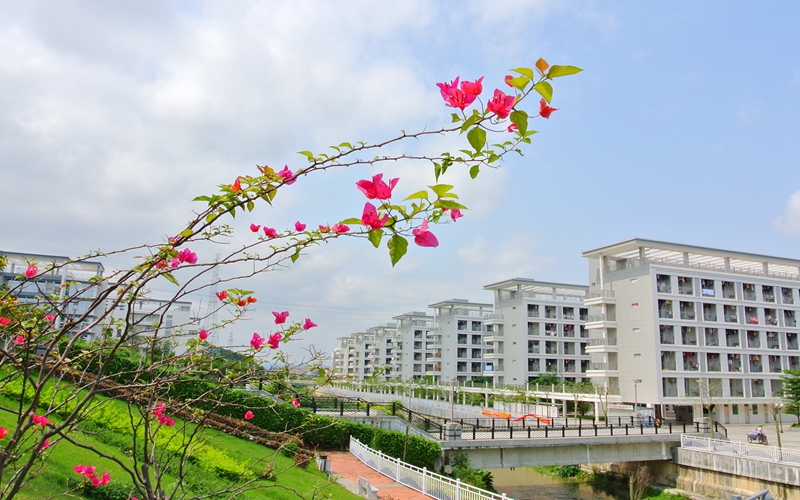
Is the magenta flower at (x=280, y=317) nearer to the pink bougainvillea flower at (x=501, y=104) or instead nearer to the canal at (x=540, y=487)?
the pink bougainvillea flower at (x=501, y=104)

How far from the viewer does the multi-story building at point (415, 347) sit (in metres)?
67.9

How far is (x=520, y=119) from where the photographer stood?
1500mm

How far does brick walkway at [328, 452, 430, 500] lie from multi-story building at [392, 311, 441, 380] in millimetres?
48831

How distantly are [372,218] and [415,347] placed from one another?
67.8m

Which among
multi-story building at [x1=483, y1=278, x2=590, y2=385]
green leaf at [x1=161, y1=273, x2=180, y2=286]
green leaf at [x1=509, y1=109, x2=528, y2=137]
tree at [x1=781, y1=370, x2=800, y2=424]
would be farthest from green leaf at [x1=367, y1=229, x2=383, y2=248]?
multi-story building at [x1=483, y1=278, x2=590, y2=385]

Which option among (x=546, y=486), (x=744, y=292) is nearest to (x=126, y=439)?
(x=546, y=486)

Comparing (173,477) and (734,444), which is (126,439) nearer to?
(173,477)

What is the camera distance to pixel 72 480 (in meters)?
Result: 7.34

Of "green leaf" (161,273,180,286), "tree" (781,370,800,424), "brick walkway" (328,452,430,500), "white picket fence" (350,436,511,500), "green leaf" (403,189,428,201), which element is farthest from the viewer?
"tree" (781,370,800,424)

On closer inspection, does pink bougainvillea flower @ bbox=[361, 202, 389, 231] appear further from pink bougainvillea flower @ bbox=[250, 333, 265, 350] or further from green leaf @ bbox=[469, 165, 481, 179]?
pink bougainvillea flower @ bbox=[250, 333, 265, 350]

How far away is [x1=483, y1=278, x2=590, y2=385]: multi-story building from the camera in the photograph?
46156 millimetres

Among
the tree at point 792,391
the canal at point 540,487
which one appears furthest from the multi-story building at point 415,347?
the tree at point 792,391

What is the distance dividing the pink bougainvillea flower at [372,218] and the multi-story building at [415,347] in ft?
216

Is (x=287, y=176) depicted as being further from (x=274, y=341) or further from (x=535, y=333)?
(x=535, y=333)
